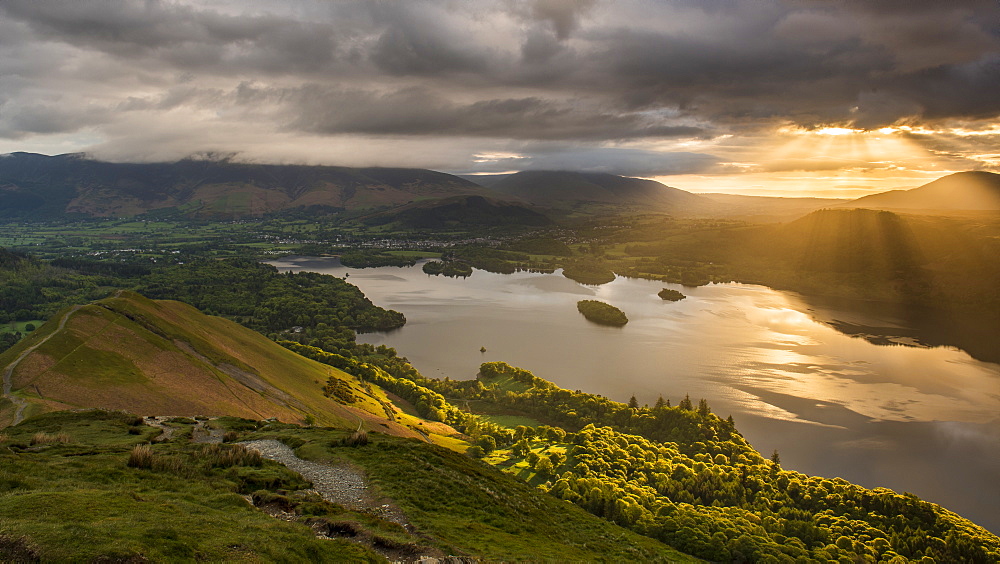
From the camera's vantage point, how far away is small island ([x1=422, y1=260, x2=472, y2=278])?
17473 cm

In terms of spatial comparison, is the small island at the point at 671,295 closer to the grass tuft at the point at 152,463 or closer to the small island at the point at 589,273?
the small island at the point at 589,273

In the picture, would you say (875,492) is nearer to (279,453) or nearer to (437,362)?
(279,453)

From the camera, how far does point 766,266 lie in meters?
183

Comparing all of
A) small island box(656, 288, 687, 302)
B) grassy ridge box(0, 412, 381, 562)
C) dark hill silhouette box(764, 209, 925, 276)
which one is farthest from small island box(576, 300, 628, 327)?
dark hill silhouette box(764, 209, 925, 276)

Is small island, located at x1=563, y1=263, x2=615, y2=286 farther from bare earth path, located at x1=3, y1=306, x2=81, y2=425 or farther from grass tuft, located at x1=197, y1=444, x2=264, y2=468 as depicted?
grass tuft, located at x1=197, y1=444, x2=264, y2=468

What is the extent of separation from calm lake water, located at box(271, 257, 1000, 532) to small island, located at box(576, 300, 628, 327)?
254 cm

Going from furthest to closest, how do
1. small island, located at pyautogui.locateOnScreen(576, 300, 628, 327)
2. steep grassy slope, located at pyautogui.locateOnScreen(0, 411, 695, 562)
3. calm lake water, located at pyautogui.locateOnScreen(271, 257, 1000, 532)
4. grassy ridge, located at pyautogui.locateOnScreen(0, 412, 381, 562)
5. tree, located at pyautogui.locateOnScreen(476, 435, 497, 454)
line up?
1. small island, located at pyautogui.locateOnScreen(576, 300, 628, 327)
2. calm lake water, located at pyautogui.locateOnScreen(271, 257, 1000, 532)
3. tree, located at pyautogui.locateOnScreen(476, 435, 497, 454)
4. steep grassy slope, located at pyautogui.locateOnScreen(0, 411, 695, 562)
5. grassy ridge, located at pyautogui.locateOnScreen(0, 412, 381, 562)

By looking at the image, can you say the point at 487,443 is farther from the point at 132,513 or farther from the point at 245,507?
the point at 132,513

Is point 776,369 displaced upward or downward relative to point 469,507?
downward

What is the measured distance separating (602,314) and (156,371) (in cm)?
A: 8753

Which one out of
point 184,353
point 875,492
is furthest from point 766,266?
point 184,353

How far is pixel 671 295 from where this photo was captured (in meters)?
139

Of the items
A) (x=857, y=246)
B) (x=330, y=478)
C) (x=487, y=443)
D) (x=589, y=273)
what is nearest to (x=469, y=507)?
(x=330, y=478)

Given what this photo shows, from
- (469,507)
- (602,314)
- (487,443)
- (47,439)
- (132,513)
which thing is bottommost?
(487,443)
